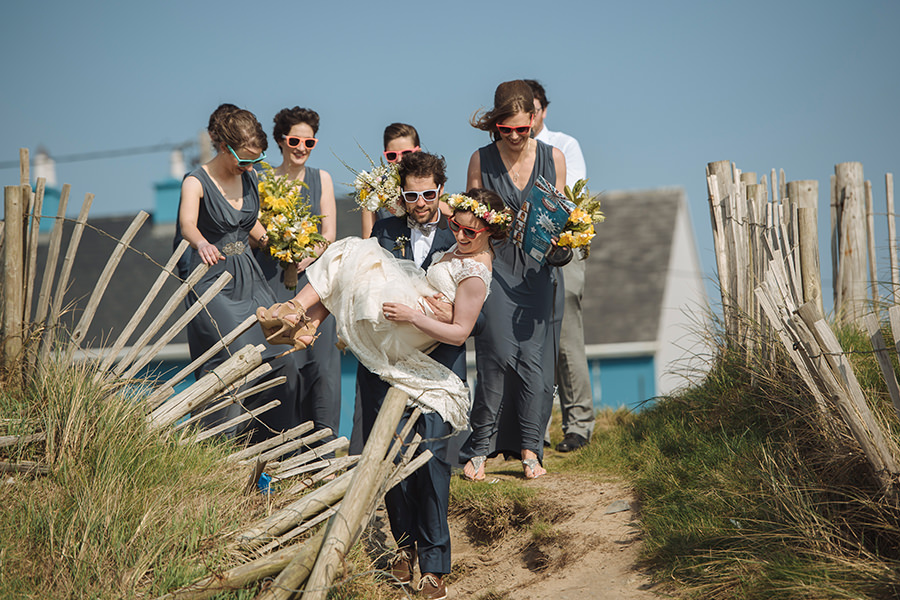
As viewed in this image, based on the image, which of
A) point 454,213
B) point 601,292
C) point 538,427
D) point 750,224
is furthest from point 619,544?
point 601,292

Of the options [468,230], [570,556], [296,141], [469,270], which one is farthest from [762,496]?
[296,141]

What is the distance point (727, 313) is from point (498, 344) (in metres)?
1.60

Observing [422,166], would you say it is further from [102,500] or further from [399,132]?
[102,500]

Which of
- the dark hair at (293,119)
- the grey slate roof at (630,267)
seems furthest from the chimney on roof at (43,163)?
the dark hair at (293,119)

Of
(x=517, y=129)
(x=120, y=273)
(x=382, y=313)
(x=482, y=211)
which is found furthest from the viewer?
(x=120, y=273)

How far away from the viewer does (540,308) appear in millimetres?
5570

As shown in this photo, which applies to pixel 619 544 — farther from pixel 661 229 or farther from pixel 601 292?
pixel 661 229

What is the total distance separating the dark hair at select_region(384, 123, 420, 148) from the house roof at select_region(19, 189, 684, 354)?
39.1 ft

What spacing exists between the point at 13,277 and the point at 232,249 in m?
1.43

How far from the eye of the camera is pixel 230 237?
5.57 meters

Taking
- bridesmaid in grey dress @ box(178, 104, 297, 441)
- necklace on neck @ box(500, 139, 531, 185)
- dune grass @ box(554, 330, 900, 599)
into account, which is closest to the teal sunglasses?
bridesmaid in grey dress @ box(178, 104, 297, 441)

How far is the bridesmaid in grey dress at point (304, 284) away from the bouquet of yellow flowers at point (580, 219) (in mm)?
1666

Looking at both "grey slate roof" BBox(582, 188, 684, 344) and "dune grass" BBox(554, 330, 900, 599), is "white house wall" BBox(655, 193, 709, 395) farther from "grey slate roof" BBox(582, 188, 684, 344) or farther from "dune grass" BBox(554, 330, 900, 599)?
"dune grass" BBox(554, 330, 900, 599)

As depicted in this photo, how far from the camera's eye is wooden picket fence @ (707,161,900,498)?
3.67 metres
